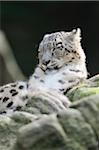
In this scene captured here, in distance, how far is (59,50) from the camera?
6.11 m

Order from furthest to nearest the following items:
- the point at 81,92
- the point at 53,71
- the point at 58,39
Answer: the point at 58,39
the point at 53,71
the point at 81,92

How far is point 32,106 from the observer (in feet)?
15.3

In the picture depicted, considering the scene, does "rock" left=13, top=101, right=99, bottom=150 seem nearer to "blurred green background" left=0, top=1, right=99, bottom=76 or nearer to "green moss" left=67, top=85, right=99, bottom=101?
"green moss" left=67, top=85, right=99, bottom=101

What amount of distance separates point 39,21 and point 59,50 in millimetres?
11556

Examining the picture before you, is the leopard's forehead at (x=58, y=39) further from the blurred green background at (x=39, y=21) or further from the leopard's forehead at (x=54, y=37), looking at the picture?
the blurred green background at (x=39, y=21)

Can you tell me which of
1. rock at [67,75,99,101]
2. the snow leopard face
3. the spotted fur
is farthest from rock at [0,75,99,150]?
the snow leopard face

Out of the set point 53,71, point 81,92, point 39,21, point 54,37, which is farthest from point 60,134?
point 39,21

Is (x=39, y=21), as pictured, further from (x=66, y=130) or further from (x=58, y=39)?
(x=66, y=130)

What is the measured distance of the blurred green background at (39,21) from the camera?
17078 millimetres

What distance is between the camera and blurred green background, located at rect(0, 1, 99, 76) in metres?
17.1

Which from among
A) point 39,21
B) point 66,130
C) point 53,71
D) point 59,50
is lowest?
point 39,21

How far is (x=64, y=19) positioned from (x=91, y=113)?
13677mm

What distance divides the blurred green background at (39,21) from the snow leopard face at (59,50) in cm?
1061

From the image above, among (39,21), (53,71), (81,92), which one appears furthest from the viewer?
(39,21)
